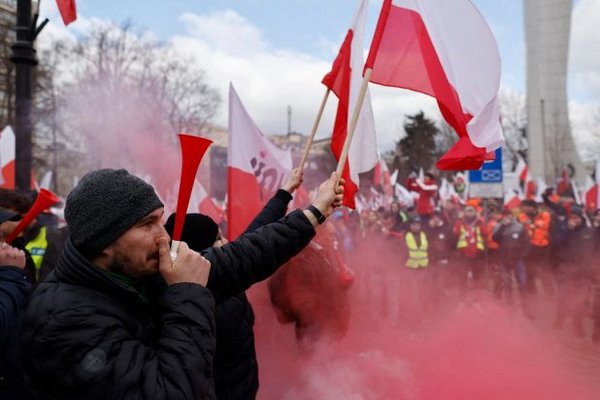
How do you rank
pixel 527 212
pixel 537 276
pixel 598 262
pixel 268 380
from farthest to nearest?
pixel 527 212
pixel 537 276
pixel 598 262
pixel 268 380

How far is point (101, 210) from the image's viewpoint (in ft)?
4.75

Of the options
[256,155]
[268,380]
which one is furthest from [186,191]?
[268,380]

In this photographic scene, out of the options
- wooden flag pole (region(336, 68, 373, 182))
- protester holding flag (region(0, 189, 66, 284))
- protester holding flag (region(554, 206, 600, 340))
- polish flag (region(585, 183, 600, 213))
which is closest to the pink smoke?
protester holding flag (region(554, 206, 600, 340))

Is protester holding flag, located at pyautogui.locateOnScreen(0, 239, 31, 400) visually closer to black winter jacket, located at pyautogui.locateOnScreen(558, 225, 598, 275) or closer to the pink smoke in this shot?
the pink smoke

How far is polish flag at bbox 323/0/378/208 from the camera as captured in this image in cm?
305

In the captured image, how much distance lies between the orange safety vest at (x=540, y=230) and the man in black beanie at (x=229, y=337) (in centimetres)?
710

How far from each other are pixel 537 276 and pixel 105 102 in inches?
313

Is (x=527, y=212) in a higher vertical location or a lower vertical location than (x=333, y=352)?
higher

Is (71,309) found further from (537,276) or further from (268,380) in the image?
(537,276)

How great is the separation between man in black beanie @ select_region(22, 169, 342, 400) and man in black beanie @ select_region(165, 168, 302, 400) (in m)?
0.95

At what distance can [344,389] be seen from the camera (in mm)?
4238

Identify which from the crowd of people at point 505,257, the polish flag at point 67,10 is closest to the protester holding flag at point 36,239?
the polish flag at point 67,10

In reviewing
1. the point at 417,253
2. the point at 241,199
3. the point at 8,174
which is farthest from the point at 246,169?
the point at 417,253

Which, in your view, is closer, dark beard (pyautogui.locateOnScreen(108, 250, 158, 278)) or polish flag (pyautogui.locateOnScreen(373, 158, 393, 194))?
dark beard (pyautogui.locateOnScreen(108, 250, 158, 278))
